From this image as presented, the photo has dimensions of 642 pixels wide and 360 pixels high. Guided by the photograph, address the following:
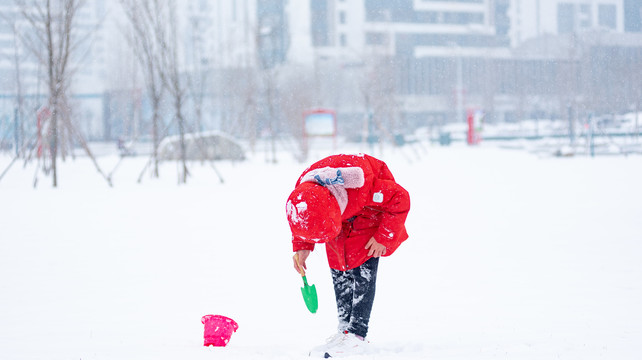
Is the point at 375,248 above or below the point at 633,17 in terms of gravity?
below

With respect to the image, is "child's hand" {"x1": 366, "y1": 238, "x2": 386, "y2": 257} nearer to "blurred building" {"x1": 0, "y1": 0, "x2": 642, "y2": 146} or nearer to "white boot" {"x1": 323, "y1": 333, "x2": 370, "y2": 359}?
"white boot" {"x1": 323, "y1": 333, "x2": 370, "y2": 359}

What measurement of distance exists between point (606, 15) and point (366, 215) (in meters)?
70.5

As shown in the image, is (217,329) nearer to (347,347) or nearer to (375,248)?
(347,347)

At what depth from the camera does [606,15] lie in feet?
219

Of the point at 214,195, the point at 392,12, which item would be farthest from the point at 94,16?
the point at 214,195

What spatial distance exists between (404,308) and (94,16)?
319 feet

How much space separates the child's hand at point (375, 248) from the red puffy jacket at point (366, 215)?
0.7 inches

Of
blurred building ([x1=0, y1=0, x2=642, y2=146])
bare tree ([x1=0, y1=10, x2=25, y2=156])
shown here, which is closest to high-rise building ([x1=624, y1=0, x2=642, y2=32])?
blurred building ([x1=0, y1=0, x2=642, y2=146])

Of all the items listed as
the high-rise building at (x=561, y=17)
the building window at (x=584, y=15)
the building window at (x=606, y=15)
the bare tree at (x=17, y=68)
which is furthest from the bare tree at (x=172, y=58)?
the building window at (x=584, y=15)

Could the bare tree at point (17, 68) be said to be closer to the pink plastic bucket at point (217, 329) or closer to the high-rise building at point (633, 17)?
the pink plastic bucket at point (217, 329)

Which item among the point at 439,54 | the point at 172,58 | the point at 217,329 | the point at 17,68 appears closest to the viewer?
the point at 217,329

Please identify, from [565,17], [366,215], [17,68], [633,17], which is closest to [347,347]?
[366,215]

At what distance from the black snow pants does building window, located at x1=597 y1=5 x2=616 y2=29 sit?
221ft

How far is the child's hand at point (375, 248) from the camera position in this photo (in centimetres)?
307
